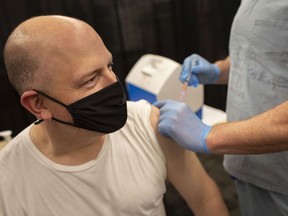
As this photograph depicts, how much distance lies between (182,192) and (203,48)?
80.5 inches

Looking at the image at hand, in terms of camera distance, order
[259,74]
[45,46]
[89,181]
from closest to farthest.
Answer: [45,46] → [89,181] → [259,74]

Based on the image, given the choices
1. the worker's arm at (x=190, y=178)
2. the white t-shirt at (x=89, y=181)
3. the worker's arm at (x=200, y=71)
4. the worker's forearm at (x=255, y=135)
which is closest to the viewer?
the worker's forearm at (x=255, y=135)

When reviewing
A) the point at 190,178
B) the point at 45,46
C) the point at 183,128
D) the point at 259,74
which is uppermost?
the point at 45,46

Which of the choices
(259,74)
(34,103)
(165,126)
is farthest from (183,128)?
(34,103)

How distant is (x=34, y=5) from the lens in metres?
2.24

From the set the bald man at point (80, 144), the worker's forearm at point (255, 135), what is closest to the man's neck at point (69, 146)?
the bald man at point (80, 144)

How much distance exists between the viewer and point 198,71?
5.47 ft

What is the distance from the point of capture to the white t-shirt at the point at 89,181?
3.75 ft

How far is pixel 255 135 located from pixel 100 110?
1.65 feet

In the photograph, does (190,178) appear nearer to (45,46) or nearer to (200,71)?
(200,71)

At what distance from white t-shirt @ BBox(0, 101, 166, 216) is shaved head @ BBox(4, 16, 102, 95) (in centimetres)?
28

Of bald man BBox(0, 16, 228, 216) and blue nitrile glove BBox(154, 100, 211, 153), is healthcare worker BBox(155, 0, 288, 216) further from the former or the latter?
bald man BBox(0, 16, 228, 216)

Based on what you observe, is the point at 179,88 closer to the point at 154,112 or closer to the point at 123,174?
the point at 154,112

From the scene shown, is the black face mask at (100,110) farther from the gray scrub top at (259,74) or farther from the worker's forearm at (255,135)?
the gray scrub top at (259,74)
